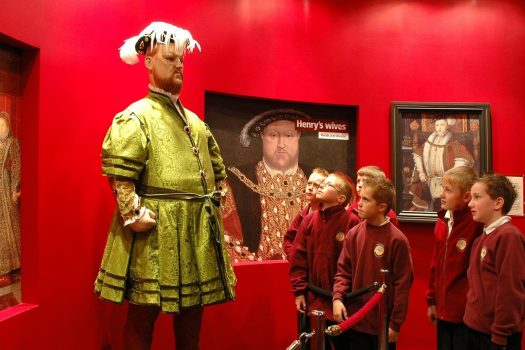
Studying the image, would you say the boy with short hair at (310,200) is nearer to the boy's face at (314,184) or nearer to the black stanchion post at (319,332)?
the boy's face at (314,184)

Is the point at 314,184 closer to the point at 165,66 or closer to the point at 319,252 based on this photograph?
the point at 319,252

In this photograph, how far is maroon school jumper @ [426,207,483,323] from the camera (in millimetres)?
3025

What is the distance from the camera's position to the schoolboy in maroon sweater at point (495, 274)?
2588 mm

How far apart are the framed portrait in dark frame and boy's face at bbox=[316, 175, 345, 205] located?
34.6 inches

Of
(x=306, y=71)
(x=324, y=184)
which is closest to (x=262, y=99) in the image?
(x=306, y=71)

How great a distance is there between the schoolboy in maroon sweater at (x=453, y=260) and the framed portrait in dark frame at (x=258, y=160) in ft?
4.12

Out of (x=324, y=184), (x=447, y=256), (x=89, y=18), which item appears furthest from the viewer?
(x=324, y=184)

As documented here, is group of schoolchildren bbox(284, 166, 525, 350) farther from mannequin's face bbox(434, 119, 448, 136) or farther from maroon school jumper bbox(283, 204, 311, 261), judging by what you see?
mannequin's face bbox(434, 119, 448, 136)

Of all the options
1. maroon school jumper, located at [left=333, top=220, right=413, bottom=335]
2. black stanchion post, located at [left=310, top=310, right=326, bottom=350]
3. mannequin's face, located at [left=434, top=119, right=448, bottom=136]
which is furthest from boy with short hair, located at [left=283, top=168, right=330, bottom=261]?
black stanchion post, located at [left=310, top=310, right=326, bottom=350]

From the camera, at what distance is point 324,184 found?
3.33 metres

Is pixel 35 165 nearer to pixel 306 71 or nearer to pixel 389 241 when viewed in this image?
pixel 389 241

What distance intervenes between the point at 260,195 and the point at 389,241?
138 cm

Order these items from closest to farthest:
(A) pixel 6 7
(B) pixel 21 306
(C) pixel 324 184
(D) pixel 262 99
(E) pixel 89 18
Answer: (A) pixel 6 7 < (B) pixel 21 306 < (E) pixel 89 18 < (C) pixel 324 184 < (D) pixel 262 99

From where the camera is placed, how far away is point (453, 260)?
3061 mm
